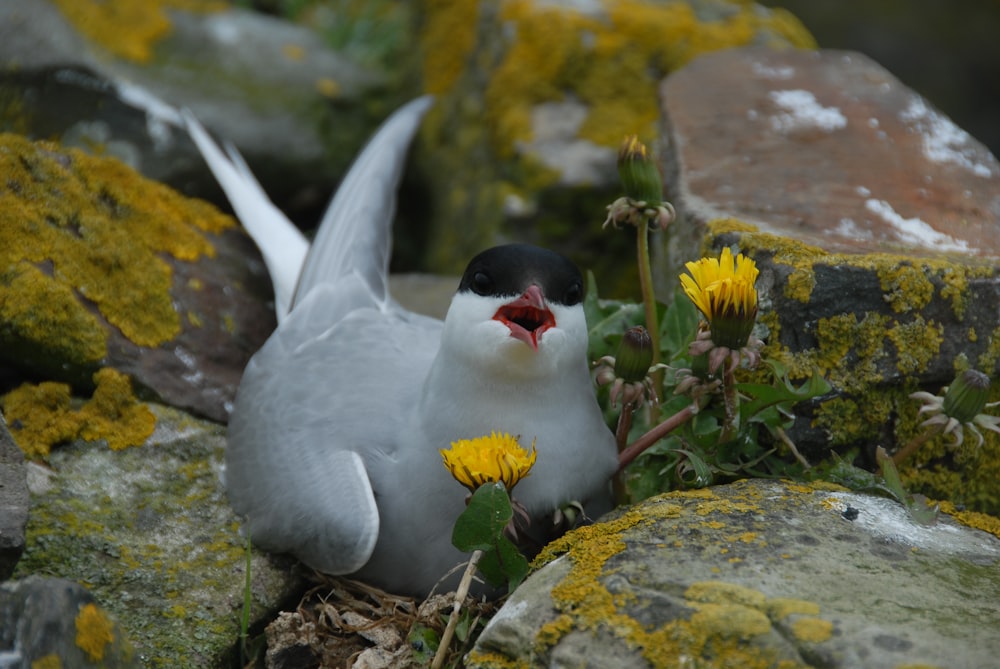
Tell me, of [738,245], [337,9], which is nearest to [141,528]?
[738,245]

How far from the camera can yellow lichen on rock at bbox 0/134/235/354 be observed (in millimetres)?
2973

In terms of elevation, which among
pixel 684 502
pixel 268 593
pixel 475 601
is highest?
pixel 684 502

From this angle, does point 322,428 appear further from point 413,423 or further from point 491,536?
point 491,536

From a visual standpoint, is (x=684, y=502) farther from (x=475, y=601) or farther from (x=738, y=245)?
(x=738, y=245)

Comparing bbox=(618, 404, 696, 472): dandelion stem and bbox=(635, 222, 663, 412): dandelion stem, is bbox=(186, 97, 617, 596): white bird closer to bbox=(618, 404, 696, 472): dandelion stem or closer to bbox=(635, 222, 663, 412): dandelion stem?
bbox=(618, 404, 696, 472): dandelion stem

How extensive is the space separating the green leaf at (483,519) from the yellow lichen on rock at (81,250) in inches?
53.6

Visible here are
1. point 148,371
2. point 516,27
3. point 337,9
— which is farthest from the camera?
point 337,9

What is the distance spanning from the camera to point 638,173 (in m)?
2.64

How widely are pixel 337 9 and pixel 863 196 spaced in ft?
12.4

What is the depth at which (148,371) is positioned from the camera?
3.17 meters

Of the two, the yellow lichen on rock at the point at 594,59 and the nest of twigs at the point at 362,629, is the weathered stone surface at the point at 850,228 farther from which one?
the nest of twigs at the point at 362,629

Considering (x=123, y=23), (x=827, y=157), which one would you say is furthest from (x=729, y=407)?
(x=123, y=23)

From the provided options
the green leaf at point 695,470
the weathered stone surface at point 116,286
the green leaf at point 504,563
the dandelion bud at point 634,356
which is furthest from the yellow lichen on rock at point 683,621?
the weathered stone surface at point 116,286

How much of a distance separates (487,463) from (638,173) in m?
0.85
